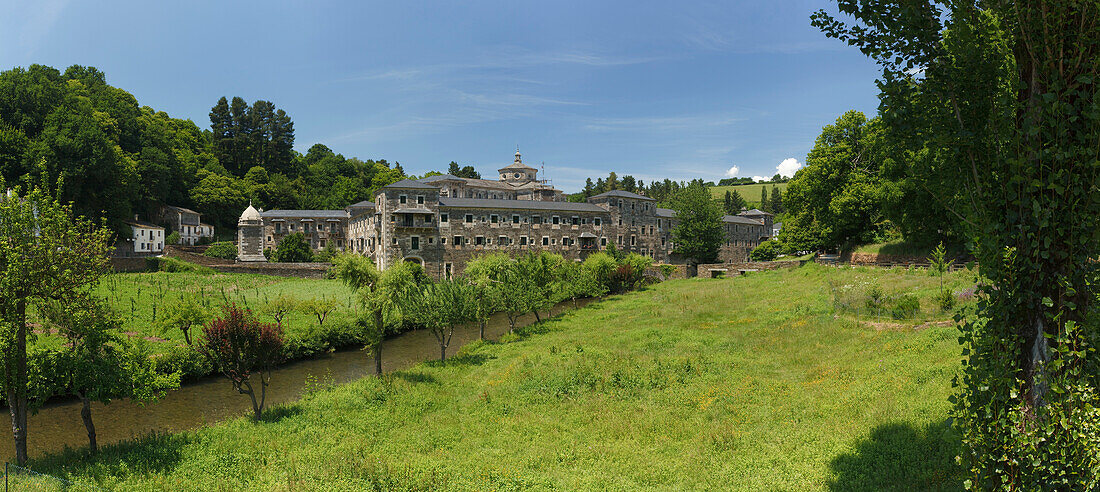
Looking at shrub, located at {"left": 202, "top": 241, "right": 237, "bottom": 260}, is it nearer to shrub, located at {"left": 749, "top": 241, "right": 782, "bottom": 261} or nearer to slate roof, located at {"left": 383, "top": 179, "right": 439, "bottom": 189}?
slate roof, located at {"left": 383, "top": 179, "right": 439, "bottom": 189}

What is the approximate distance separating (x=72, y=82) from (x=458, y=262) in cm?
8032

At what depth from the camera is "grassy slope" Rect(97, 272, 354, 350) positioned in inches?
1314

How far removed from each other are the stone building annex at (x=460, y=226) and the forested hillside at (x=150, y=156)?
60.7ft

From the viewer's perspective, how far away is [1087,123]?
5574 mm

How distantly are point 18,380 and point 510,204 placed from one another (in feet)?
180

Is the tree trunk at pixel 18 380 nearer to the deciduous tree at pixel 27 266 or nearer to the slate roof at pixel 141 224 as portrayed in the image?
the deciduous tree at pixel 27 266

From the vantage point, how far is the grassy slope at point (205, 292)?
109 feet

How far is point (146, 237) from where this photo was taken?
7631 cm

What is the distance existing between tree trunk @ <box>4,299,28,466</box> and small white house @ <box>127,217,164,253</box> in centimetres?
7006

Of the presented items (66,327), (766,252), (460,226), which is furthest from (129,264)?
(766,252)

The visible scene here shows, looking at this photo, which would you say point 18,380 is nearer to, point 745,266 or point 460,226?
point 460,226

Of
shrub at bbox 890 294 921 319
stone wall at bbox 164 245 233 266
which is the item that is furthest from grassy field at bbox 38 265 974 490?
stone wall at bbox 164 245 233 266

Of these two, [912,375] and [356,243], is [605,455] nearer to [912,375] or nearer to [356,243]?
[912,375]

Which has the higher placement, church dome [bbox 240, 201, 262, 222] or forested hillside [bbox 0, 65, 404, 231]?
forested hillside [bbox 0, 65, 404, 231]
